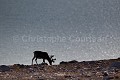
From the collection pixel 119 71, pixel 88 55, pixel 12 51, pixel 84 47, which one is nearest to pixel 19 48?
pixel 12 51

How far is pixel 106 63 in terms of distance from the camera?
33.8 meters

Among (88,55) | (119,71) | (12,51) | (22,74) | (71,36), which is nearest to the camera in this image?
(119,71)

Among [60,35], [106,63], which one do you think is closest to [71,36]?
[60,35]

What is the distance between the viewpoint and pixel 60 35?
125m

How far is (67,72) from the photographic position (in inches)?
1177

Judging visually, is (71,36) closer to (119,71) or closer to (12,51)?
(12,51)

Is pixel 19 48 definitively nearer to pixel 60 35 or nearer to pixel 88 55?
pixel 88 55

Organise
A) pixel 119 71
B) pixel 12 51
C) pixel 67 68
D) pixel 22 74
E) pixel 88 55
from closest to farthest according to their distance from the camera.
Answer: pixel 119 71 → pixel 22 74 → pixel 67 68 → pixel 88 55 → pixel 12 51

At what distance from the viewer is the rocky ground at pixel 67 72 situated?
26.7m

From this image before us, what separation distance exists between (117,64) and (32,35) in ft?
303

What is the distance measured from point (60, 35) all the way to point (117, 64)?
3718 inches

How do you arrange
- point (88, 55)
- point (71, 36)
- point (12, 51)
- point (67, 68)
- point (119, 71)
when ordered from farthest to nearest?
point (71, 36)
point (12, 51)
point (88, 55)
point (67, 68)
point (119, 71)

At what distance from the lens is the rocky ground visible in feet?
87.7

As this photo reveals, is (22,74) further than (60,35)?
No
